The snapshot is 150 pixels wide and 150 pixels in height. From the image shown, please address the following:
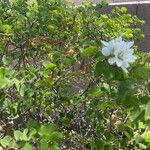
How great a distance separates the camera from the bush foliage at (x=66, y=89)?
5.82 feet

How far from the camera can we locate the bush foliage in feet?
5.82

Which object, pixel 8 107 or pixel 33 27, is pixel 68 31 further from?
pixel 8 107

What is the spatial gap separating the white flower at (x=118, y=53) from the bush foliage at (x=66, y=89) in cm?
3

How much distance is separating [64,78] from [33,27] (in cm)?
113

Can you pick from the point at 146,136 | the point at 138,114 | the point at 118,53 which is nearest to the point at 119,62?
the point at 118,53

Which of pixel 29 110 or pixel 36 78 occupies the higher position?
pixel 36 78

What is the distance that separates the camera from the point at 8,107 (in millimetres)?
2273

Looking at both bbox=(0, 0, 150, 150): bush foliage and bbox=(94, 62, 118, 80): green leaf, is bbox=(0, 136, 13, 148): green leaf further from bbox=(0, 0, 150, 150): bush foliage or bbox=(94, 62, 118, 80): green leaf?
bbox=(94, 62, 118, 80): green leaf

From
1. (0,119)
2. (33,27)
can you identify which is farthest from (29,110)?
(33,27)

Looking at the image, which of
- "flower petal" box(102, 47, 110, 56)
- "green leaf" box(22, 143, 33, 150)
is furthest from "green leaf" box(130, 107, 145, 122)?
"green leaf" box(22, 143, 33, 150)

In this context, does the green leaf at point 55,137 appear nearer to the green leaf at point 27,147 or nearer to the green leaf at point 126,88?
the green leaf at point 27,147

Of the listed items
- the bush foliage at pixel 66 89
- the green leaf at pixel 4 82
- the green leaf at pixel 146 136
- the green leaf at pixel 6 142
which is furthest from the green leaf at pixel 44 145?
the green leaf at pixel 146 136

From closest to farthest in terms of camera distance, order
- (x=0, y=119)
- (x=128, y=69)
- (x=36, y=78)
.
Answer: (x=128, y=69) → (x=36, y=78) → (x=0, y=119)

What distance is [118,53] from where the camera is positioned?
1716 millimetres
